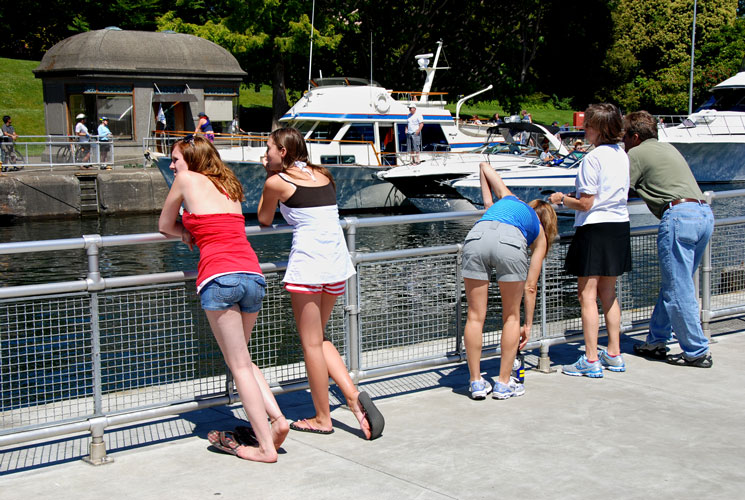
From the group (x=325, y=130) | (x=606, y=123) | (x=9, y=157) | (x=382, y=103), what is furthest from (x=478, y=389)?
(x=9, y=157)

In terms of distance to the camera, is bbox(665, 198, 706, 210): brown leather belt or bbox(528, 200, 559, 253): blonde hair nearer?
bbox(528, 200, 559, 253): blonde hair

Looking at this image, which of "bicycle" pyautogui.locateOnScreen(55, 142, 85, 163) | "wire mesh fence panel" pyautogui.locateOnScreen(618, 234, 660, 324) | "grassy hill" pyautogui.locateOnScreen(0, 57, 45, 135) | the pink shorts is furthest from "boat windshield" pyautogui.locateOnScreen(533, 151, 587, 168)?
"grassy hill" pyautogui.locateOnScreen(0, 57, 45, 135)

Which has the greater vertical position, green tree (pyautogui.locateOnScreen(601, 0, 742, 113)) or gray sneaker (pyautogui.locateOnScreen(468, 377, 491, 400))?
green tree (pyautogui.locateOnScreen(601, 0, 742, 113))

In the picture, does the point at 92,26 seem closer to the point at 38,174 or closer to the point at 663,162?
the point at 38,174

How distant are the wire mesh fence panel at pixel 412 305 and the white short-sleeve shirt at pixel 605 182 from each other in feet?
3.39

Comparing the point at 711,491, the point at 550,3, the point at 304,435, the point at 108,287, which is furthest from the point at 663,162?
the point at 550,3

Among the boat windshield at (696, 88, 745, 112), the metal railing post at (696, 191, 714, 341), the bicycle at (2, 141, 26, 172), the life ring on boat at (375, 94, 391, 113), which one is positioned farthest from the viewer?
the boat windshield at (696, 88, 745, 112)

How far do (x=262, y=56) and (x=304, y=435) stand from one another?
113 ft

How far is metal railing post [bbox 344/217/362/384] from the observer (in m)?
5.57

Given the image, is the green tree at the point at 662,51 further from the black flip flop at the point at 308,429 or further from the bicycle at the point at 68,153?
the black flip flop at the point at 308,429

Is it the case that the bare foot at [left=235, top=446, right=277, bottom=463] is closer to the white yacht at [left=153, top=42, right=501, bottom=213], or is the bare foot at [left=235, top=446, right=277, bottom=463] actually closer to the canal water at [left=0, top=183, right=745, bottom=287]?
the canal water at [left=0, top=183, right=745, bottom=287]

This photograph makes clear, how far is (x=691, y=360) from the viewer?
6.48 meters

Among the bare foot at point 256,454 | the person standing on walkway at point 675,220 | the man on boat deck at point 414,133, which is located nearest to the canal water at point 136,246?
the man on boat deck at point 414,133

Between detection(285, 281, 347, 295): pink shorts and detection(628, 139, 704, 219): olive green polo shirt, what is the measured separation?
263 centimetres
